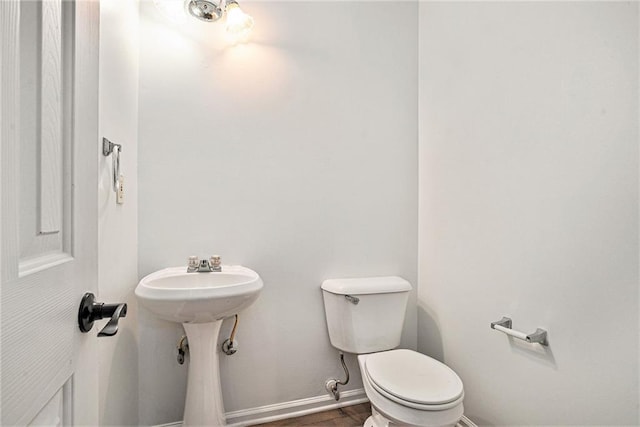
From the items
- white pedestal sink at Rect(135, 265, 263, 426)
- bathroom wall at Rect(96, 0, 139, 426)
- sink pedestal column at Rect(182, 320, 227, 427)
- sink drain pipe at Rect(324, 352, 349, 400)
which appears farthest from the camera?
sink drain pipe at Rect(324, 352, 349, 400)

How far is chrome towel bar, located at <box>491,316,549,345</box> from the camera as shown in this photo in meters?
1.21

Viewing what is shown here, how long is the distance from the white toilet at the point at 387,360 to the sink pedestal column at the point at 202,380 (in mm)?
621

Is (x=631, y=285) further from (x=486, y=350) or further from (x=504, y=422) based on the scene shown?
(x=504, y=422)

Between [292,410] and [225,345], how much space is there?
523mm

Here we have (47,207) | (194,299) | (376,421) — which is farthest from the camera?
(376,421)

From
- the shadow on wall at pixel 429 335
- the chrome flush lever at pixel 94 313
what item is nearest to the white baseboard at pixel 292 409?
the shadow on wall at pixel 429 335

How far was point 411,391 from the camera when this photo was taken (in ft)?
3.95

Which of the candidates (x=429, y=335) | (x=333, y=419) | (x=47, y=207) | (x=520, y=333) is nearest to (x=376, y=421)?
(x=333, y=419)

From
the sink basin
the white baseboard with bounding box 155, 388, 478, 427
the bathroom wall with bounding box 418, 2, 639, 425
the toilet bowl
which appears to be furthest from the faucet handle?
the bathroom wall with bounding box 418, 2, 639, 425

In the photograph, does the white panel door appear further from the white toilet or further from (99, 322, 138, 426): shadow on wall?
the white toilet

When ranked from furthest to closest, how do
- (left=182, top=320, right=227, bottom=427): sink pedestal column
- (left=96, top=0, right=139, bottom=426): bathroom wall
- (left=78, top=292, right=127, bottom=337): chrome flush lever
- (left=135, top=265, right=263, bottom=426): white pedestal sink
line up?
(left=182, top=320, right=227, bottom=427): sink pedestal column → (left=135, top=265, right=263, bottom=426): white pedestal sink → (left=96, top=0, right=139, bottom=426): bathroom wall → (left=78, top=292, right=127, bottom=337): chrome flush lever

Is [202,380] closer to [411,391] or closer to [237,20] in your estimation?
[411,391]

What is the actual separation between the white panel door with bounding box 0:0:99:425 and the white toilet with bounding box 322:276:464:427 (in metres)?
1.00

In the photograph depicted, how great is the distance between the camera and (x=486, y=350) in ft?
4.79
